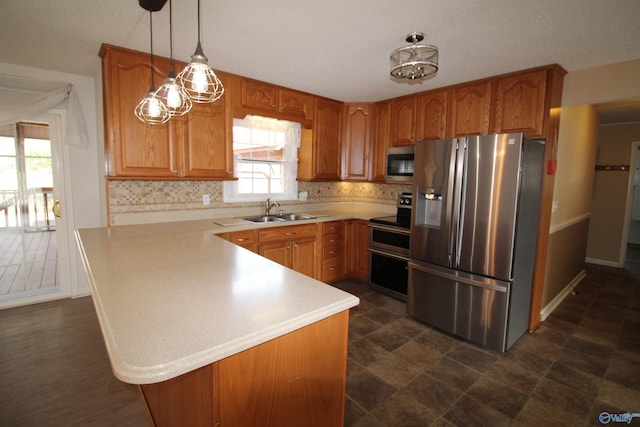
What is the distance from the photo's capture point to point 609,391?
2.03 m

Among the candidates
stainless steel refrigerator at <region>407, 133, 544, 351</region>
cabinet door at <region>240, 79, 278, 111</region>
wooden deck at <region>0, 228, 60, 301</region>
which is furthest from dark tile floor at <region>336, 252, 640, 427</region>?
wooden deck at <region>0, 228, 60, 301</region>

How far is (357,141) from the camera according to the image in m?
4.03

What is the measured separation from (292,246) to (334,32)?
2.10 m

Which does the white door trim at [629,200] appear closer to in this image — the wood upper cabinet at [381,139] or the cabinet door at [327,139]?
the wood upper cabinet at [381,139]

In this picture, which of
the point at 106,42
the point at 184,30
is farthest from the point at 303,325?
the point at 106,42

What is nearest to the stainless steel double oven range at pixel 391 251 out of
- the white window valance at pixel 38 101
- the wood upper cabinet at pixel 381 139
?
the wood upper cabinet at pixel 381 139

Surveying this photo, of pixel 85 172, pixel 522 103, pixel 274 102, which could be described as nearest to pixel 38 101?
pixel 85 172

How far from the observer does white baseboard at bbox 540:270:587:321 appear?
311 cm

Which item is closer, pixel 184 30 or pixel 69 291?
pixel 184 30

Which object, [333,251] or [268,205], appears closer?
[268,205]

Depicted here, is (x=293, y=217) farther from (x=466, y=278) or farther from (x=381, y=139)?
(x=466, y=278)

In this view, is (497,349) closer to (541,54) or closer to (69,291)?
(541,54)

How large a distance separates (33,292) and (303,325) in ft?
12.1

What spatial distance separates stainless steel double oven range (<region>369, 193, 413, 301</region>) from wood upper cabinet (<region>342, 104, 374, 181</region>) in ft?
2.61
